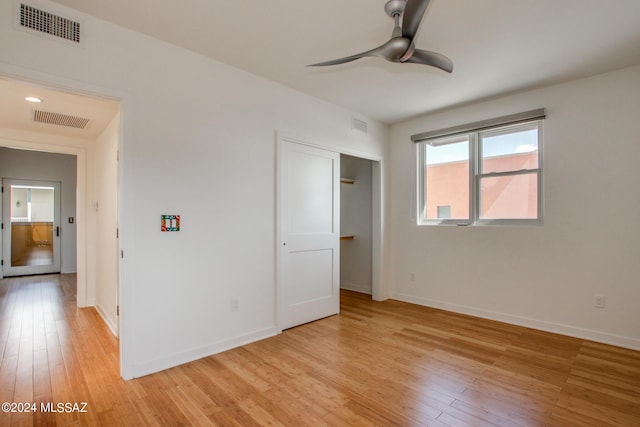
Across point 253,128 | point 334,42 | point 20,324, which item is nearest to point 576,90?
point 334,42

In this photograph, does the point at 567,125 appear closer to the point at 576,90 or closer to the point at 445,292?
the point at 576,90

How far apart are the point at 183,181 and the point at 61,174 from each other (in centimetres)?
649

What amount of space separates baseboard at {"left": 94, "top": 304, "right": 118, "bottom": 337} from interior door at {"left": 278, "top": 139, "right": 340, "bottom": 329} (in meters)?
1.83

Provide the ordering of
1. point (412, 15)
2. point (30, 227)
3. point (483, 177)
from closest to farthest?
1. point (412, 15)
2. point (483, 177)
3. point (30, 227)

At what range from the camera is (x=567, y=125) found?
3.38m

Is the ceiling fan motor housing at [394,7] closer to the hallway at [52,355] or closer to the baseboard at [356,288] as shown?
the hallway at [52,355]

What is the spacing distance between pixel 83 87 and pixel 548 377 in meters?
4.16

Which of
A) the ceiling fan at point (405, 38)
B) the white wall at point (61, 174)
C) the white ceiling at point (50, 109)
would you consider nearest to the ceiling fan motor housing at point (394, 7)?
the ceiling fan at point (405, 38)

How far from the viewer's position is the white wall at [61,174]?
6.62 meters

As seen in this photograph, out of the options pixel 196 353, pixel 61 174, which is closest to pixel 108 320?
pixel 196 353

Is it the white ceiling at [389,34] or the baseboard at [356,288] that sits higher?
the white ceiling at [389,34]

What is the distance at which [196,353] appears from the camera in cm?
276

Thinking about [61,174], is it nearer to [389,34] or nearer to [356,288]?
[356,288]

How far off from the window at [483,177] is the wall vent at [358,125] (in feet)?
2.92
